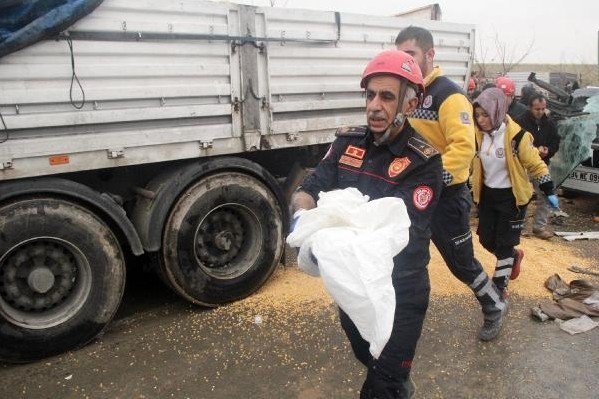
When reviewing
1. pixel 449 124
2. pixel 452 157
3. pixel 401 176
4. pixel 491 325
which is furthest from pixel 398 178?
pixel 491 325

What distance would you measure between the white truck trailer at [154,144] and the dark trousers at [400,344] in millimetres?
2084

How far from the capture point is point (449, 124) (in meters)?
3.08

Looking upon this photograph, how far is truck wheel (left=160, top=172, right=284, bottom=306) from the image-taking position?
12.3 ft

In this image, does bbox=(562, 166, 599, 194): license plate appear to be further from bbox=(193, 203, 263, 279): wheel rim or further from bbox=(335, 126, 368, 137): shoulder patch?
bbox=(335, 126, 368, 137): shoulder patch

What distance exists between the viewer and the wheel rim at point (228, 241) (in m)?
3.95

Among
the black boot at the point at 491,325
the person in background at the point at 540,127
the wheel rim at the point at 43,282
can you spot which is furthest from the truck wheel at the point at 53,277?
the person in background at the point at 540,127

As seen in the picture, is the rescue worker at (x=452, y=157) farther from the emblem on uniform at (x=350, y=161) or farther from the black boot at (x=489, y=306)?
the emblem on uniform at (x=350, y=161)

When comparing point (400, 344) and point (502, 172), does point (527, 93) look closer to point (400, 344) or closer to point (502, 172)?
point (502, 172)

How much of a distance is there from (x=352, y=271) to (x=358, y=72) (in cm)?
325

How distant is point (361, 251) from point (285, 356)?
1901 mm

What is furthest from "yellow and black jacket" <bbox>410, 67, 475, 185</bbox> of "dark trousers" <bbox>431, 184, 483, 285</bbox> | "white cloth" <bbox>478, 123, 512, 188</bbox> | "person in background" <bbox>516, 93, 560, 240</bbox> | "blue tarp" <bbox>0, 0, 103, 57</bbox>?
"person in background" <bbox>516, 93, 560, 240</bbox>

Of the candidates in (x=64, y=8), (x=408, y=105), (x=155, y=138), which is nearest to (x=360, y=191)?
(x=408, y=105)

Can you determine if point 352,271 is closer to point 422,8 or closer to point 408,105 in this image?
point 408,105

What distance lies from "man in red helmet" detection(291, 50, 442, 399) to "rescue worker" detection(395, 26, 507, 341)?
38.3 inches
